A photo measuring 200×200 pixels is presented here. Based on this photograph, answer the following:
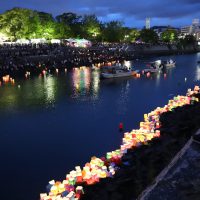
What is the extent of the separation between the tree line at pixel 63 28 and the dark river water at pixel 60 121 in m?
33.4

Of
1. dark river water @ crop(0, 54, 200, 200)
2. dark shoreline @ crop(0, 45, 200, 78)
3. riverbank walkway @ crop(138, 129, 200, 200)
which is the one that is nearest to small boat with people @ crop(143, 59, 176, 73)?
dark river water @ crop(0, 54, 200, 200)

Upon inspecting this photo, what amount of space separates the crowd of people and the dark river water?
12369 millimetres

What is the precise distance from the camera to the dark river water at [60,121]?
58.0 feet

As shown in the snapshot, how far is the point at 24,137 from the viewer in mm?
23312

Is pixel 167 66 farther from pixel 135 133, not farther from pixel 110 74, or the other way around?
pixel 135 133

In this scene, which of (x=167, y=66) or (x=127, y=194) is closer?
(x=127, y=194)

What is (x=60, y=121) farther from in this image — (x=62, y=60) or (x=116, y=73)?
(x=62, y=60)

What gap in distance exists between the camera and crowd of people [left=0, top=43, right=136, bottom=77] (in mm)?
61338

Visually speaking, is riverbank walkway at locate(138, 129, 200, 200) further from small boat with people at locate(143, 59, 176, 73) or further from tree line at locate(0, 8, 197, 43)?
tree line at locate(0, 8, 197, 43)

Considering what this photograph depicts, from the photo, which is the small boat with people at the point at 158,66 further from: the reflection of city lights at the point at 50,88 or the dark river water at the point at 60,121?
the reflection of city lights at the point at 50,88

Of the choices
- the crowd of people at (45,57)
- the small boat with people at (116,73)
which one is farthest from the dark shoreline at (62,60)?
the small boat with people at (116,73)

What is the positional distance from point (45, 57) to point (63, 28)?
32.5m

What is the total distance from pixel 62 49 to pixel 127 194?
230 ft

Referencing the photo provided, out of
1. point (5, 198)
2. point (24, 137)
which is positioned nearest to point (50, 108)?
point (24, 137)
